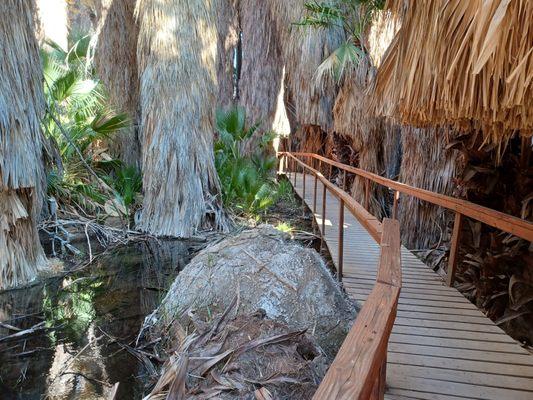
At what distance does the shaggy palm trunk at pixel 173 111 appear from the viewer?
676 cm

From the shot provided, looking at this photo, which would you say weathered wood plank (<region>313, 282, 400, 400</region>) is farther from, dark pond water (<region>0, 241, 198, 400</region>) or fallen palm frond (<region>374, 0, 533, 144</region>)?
dark pond water (<region>0, 241, 198, 400</region>)

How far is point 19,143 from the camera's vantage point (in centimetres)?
423

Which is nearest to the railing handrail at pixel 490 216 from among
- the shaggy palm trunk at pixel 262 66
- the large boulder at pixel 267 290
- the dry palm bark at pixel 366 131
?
the large boulder at pixel 267 290

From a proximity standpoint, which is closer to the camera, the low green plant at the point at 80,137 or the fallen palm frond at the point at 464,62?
the fallen palm frond at the point at 464,62

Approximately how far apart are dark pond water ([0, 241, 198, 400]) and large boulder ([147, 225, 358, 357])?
16.6 inches

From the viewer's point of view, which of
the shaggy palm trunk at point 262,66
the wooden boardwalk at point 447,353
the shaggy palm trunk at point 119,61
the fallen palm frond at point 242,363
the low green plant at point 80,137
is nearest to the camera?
the wooden boardwalk at point 447,353

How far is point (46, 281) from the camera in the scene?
15.3 feet

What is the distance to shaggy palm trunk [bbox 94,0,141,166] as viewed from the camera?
866 cm

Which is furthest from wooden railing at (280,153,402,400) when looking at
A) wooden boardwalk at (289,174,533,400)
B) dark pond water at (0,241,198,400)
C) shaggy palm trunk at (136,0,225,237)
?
shaggy palm trunk at (136,0,225,237)

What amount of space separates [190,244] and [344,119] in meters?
4.06

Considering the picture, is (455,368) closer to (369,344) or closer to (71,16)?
(369,344)

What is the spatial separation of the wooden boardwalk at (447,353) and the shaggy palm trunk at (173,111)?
3.79 meters

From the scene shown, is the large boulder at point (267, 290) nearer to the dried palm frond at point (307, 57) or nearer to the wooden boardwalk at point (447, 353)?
the wooden boardwalk at point (447, 353)

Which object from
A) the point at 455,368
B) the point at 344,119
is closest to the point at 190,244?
the point at 344,119
